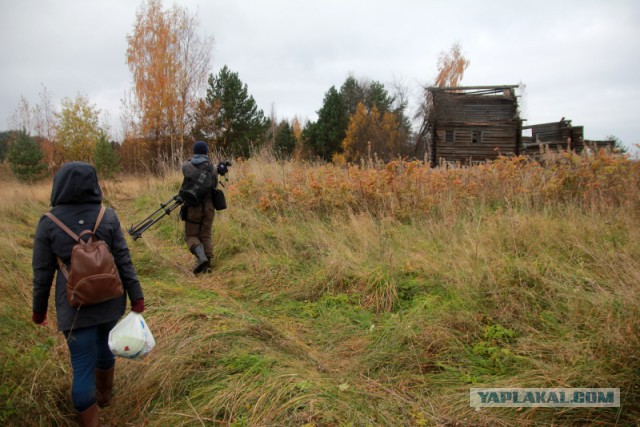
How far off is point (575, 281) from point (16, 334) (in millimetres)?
4785

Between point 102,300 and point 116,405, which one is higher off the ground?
point 102,300

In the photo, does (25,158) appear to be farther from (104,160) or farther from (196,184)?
(196,184)

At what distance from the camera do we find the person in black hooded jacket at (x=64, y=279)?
7.09 feet

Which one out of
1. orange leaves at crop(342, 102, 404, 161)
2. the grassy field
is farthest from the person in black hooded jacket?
orange leaves at crop(342, 102, 404, 161)

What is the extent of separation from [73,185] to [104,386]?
4.42 ft

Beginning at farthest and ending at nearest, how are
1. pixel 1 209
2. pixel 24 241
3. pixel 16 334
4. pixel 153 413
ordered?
pixel 1 209, pixel 24 241, pixel 16 334, pixel 153 413

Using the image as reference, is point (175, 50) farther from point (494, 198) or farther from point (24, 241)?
point (494, 198)

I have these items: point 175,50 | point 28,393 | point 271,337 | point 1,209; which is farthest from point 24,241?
point 175,50

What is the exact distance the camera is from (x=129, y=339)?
219 cm

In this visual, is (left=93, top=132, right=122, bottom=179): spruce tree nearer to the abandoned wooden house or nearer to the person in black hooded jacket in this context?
the person in black hooded jacket

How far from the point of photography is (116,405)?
8.05ft
